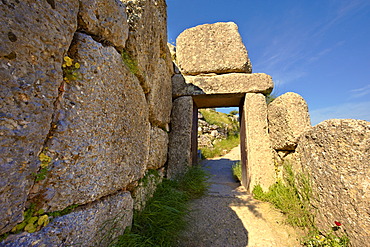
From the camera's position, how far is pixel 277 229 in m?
1.95

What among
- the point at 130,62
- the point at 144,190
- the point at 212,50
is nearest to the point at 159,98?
the point at 130,62

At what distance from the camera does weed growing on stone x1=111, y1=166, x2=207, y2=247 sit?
57.3 inches

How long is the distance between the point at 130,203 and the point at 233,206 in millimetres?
1575

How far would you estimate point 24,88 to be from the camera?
2.43ft

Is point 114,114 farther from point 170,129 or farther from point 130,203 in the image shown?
point 170,129

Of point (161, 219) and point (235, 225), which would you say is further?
point (235, 225)

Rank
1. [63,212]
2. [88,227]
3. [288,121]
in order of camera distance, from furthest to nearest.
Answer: [288,121] < [88,227] < [63,212]

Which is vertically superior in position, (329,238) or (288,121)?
(288,121)

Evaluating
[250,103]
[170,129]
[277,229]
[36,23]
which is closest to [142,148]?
[36,23]

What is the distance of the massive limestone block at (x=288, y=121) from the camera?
2340 millimetres

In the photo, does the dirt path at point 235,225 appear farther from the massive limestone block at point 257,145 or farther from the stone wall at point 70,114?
the stone wall at point 70,114

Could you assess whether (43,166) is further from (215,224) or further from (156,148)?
(215,224)

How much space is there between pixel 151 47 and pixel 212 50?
5.85 feet

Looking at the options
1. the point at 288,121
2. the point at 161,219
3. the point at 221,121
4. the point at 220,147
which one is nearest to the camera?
the point at 161,219
